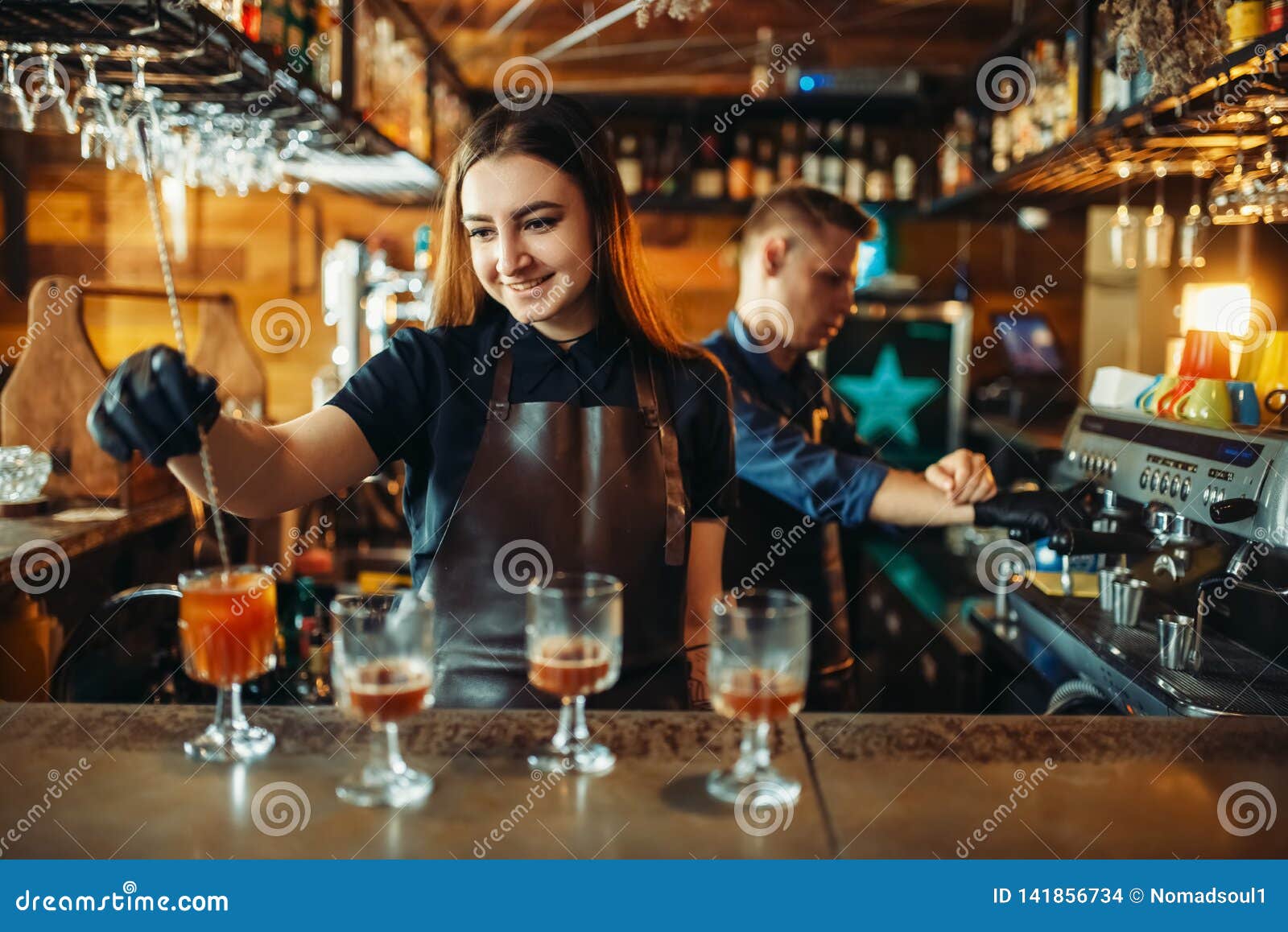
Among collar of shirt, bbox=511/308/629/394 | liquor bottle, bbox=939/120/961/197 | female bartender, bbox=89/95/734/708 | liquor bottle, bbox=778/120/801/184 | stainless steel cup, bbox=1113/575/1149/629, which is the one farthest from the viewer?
liquor bottle, bbox=778/120/801/184

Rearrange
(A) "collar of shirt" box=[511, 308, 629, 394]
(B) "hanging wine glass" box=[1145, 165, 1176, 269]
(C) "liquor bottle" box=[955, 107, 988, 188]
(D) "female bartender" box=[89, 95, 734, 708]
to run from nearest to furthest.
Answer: (D) "female bartender" box=[89, 95, 734, 708] → (A) "collar of shirt" box=[511, 308, 629, 394] → (B) "hanging wine glass" box=[1145, 165, 1176, 269] → (C) "liquor bottle" box=[955, 107, 988, 188]

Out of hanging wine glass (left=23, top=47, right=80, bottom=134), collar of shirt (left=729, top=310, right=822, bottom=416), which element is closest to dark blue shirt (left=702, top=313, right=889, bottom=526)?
collar of shirt (left=729, top=310, right=822, bottom=416)

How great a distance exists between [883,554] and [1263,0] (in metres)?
2.48

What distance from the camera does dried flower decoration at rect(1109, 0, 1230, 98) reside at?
73.5 inches

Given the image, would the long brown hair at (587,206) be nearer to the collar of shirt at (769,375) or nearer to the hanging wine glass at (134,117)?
the collar of shirt at (769,375)

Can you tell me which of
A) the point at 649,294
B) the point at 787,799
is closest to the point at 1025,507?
the point at 649,294

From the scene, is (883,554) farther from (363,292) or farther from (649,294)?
(649,294)

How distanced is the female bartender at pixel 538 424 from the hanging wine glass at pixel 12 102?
103 cm

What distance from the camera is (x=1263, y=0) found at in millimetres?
1975

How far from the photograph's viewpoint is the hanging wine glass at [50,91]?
208cm

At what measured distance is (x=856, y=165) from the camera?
Answer: 5.03 m

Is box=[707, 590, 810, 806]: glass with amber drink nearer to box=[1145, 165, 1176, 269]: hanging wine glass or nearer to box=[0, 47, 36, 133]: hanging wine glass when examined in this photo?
box=[0, 47, 36, 133]: hanging wine glass

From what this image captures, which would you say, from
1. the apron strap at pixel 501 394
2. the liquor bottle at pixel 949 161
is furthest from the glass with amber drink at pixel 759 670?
the liquor bottle at pixel 949 161

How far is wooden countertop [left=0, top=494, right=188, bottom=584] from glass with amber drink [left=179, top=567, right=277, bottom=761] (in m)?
0.97
